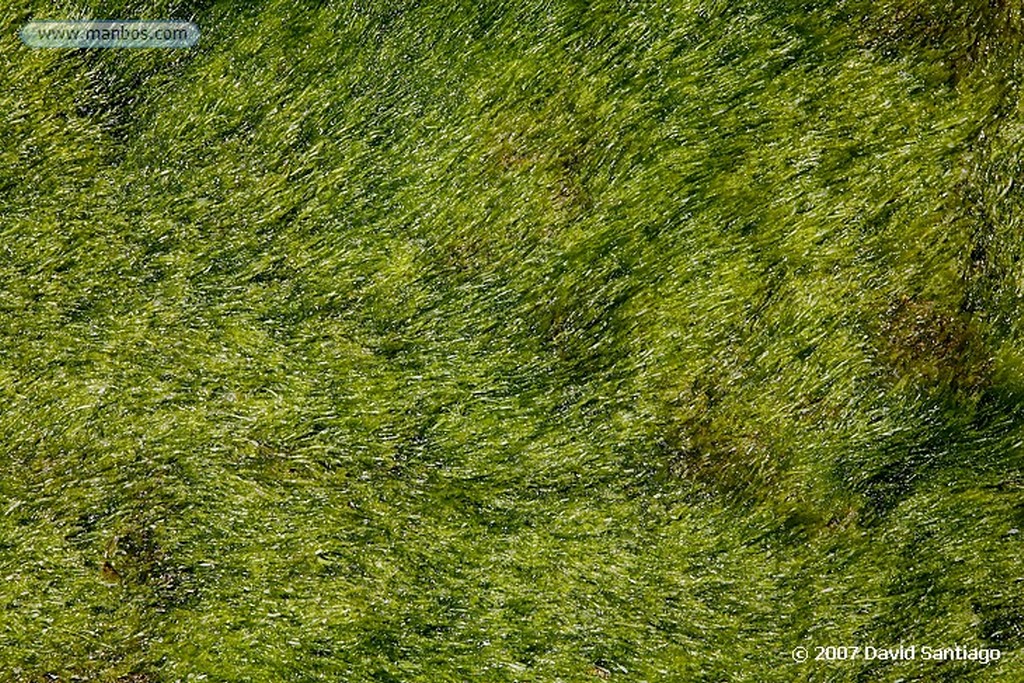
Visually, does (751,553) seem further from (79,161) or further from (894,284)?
(79,161)

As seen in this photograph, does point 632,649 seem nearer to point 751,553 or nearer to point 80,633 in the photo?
point 751,553

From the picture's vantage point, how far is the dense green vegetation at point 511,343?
4027mm

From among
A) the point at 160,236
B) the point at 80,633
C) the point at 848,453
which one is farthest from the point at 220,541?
the point at 848,453

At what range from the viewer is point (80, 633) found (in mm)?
4070

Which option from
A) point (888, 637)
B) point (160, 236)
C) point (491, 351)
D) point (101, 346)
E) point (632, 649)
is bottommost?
point (888, 637)

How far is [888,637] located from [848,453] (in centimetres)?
77

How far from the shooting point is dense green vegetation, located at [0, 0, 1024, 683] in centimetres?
403

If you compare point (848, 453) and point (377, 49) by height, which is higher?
point (377, 49)

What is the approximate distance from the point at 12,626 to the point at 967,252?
4183 mm

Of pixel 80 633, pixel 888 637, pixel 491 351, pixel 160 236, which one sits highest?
pixel 160 236

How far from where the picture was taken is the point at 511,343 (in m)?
4.09

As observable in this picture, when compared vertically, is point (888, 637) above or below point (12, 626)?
below

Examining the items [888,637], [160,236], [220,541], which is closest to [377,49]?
[160,236]

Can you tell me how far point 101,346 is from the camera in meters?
4.03
